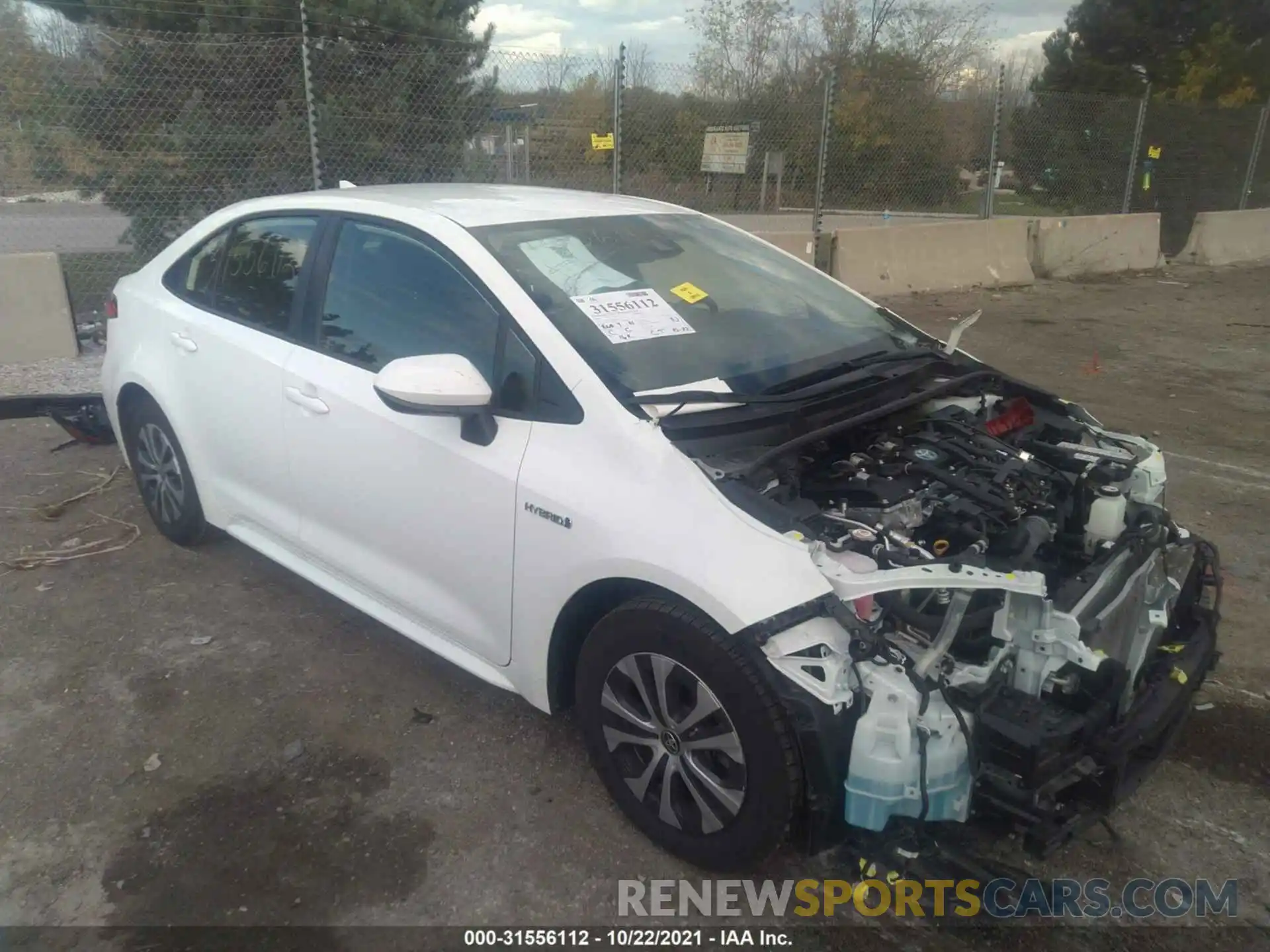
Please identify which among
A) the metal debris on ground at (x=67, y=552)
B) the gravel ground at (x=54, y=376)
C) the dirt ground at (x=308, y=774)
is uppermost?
the gravel ground at (x=54, y=376)

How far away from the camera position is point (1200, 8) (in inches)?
779

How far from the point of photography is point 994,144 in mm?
12242

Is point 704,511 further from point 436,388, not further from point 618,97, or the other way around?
point 618,97

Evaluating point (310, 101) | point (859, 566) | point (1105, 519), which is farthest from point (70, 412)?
point (1105, 519)

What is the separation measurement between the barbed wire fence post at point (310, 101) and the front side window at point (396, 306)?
4.53m

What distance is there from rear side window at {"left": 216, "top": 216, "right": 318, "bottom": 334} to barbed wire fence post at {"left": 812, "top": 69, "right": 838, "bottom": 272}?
750cm

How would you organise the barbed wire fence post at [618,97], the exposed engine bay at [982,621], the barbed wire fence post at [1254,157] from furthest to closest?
1. the barbed wire fence post at [1254,157]
2. the barbed wire fence post at [618,97]
3. the exposed engine bay at [982,621]

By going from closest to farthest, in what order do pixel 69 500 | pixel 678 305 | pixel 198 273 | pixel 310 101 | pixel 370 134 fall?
pixel 678 305 < pixel 198 273 < pixel 69 500 < pixel 310 101 < pixel 370 134

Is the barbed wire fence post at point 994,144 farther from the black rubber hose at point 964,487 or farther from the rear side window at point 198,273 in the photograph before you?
the black rubber hose at point 964,487

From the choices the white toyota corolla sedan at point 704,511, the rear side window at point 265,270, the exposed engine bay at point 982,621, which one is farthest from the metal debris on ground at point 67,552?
the exposed engine bay at point 982,621

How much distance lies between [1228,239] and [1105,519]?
14.5m

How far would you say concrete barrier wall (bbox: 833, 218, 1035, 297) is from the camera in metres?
10.8

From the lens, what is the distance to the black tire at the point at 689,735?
2270mm

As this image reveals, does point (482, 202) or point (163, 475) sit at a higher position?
point (482, 202)
